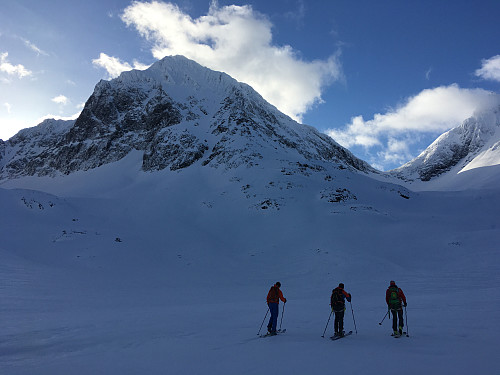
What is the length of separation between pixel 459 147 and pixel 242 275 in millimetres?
162771

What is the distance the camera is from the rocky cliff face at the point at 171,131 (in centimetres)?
6588

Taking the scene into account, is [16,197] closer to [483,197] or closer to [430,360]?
[430,360]

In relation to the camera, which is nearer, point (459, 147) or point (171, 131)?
point (171, 131)

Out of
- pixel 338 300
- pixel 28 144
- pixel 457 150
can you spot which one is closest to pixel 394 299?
pixel 338 300

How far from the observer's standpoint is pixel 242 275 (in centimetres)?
2542

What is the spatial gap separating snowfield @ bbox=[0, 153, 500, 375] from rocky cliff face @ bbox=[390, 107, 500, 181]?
107 m

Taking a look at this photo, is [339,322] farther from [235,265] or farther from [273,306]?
[235,265]

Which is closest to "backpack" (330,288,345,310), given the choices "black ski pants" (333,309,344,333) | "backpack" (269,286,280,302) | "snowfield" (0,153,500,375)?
"black ski pants" (333,309,344,333)

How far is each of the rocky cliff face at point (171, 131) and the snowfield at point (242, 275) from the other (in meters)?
12.0

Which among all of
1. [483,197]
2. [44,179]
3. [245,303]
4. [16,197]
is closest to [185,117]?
[44,179]

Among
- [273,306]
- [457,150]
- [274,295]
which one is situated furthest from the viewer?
[457,150]

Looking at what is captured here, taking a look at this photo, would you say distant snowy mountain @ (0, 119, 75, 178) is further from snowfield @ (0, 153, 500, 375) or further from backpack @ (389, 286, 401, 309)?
backpack @ (389, 286, 401, 309)

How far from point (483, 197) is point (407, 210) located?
11.8 metres

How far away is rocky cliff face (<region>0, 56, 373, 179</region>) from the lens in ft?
216
